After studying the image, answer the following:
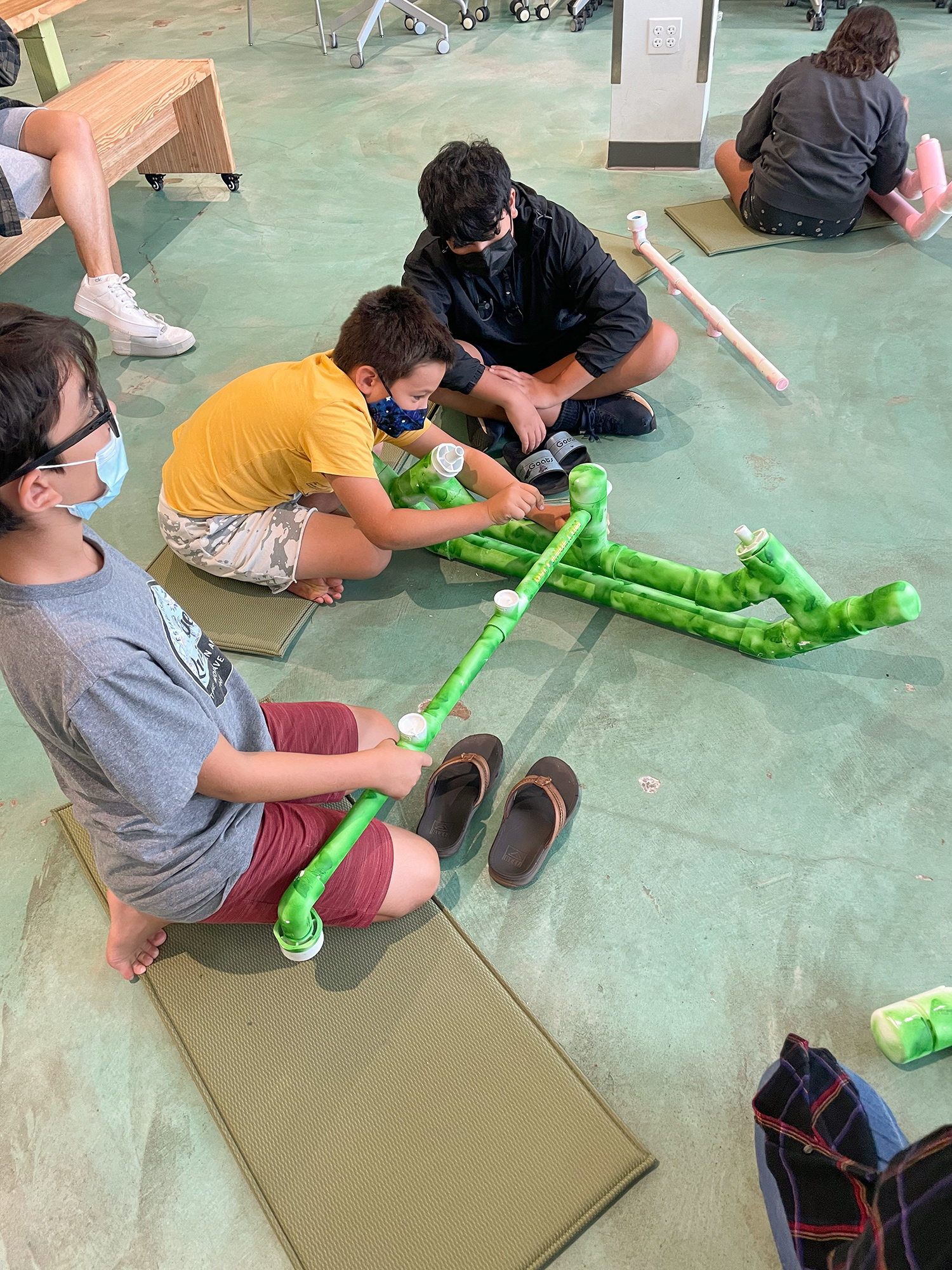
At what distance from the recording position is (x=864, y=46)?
280 centimetres

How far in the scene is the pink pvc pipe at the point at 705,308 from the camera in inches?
98.7

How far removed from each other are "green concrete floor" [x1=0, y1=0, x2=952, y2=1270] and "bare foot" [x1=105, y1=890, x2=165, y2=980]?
50 millimetres

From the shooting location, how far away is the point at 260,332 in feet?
9.66

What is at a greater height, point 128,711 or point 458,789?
point 128,711

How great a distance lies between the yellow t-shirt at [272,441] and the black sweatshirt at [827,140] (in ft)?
6.26

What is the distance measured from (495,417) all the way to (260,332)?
1.01 meters

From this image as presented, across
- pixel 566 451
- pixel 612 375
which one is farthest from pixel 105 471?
pixel 612 375

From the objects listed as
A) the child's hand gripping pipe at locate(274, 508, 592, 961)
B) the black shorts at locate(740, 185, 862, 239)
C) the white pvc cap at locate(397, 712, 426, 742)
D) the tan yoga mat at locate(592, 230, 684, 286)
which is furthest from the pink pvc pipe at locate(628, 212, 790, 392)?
the white pvc cap at locate(397, 712, 426, 742)

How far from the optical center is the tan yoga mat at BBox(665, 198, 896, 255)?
3131 mm

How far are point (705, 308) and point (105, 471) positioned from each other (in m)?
2.18

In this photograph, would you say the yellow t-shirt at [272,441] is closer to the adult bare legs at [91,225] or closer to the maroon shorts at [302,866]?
the maroon shorts at [302,866]

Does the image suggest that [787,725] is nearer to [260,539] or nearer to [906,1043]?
[906,1043]

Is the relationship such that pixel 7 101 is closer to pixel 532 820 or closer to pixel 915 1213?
pixel 532 820

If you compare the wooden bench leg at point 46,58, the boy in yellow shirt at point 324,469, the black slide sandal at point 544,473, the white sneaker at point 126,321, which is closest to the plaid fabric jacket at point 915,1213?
the boy in yellow shirt at point 324,469
